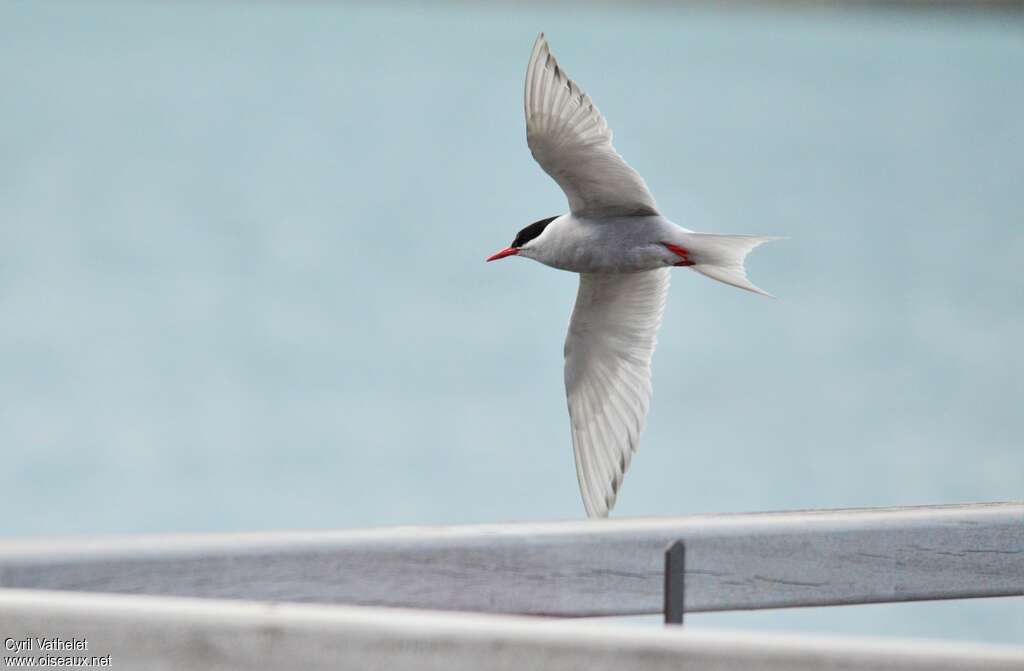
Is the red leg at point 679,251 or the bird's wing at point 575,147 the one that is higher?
the bird's wing at point 575,147

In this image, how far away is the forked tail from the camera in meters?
1.64

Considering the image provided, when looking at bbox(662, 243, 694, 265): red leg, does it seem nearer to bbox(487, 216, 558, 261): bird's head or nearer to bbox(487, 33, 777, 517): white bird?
bbox(487, 33, 777, 517): white bird

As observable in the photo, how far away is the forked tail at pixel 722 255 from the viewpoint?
5.40ft

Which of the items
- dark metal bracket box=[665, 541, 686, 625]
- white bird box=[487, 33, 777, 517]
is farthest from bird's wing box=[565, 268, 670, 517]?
dark metal bracket box=[665, 541, 686, 625]

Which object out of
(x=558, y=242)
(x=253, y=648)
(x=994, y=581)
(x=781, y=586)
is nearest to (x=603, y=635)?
(x=253, y=648)

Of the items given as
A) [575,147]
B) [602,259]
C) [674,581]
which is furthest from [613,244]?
[674,581]

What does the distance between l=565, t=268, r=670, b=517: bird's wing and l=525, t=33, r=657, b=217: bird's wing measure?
18 cm

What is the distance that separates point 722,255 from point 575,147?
26cm

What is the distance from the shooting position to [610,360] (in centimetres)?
180

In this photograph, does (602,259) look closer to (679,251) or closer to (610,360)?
(679,251)

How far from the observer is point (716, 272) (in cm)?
168

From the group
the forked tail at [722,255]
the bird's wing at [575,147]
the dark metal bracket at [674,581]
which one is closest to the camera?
the dark metal bracket at [674,581]

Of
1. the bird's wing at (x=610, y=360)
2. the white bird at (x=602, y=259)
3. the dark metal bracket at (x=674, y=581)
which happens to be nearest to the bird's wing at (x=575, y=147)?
the white bird at (x=602, y=259)

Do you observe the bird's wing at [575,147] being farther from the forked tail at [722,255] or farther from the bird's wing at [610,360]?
the bird's wing at [610,360]
